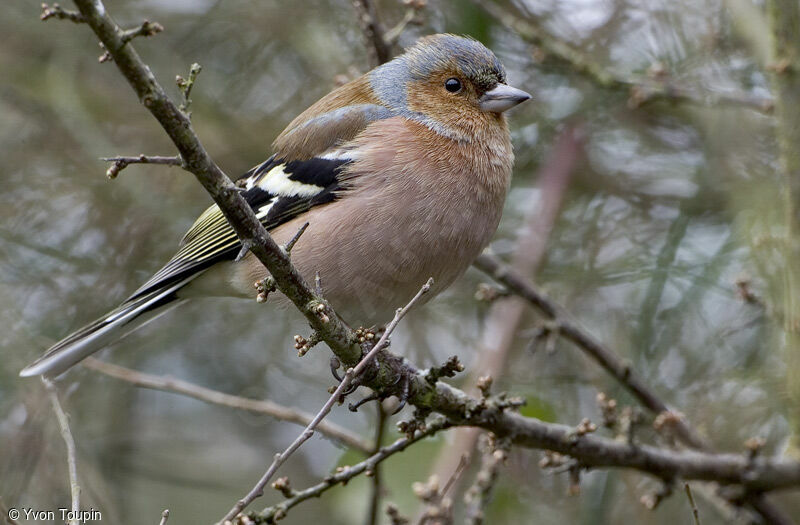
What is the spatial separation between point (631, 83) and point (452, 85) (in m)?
1.33

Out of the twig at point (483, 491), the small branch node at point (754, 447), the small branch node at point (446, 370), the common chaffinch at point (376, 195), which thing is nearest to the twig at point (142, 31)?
the small branch node at point (446, 370)

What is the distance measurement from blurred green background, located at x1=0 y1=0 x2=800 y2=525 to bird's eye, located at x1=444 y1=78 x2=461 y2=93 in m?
0.97

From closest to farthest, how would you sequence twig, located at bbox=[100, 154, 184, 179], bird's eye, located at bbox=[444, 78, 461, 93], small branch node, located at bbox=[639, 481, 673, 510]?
1. twig, located at bbox=[100, 154, 184, 179]
2. small branch node, located at bbox=[639, 481, 673, 510]
3. bird's eye, located at bbox=[444, 78, 461, 93]

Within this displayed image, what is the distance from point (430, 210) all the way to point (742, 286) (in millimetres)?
1731

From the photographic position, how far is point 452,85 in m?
4.68

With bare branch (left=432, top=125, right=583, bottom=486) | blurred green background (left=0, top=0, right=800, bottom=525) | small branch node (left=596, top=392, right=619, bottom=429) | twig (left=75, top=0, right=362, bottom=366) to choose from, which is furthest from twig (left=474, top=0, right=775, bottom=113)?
twig (left=75, top=0, right=362, bottom=366)

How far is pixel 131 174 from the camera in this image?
607 centimetres

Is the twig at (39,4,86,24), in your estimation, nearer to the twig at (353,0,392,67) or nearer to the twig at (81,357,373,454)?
the twig at (81,357,373,454)

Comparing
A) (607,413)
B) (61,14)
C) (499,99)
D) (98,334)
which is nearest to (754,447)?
(607,413)

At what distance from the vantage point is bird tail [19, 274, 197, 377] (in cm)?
427

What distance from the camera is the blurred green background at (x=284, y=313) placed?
5.36 meters

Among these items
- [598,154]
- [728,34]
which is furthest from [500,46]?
[728,34]

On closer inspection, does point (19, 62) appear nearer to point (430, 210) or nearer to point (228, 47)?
point (228, 47)

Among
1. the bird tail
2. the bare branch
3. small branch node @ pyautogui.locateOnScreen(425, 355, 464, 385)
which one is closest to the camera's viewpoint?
small branch node @ pyautogui.locateOnScreen(425, 355, 464, 385)
